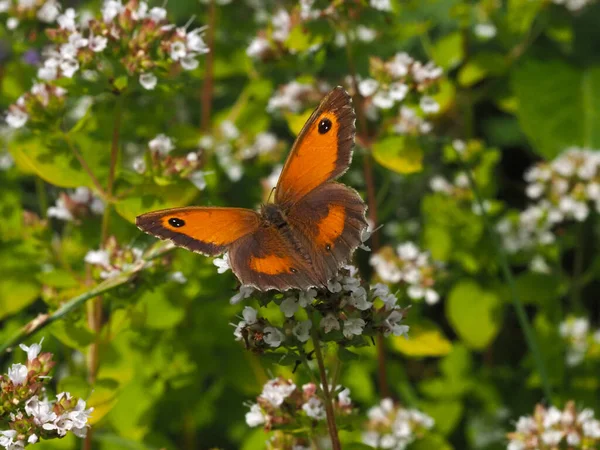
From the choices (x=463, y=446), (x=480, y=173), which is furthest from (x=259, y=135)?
(x=463, y=446)

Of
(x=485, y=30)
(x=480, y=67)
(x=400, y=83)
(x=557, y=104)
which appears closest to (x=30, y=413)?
(x=400, y=83)

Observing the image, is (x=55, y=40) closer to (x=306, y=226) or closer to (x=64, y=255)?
(x=64, y=255)

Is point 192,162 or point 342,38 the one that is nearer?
point 192,162

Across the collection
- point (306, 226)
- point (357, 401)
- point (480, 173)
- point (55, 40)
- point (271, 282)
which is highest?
point (480, 173)

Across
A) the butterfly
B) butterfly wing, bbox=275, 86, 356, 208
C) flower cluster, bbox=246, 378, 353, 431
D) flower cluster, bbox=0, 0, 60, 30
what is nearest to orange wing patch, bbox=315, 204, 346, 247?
the butterfly

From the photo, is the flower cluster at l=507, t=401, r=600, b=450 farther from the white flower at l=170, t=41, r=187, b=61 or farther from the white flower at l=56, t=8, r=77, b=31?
the white flower at l=56, t=8, r=77, b=31
